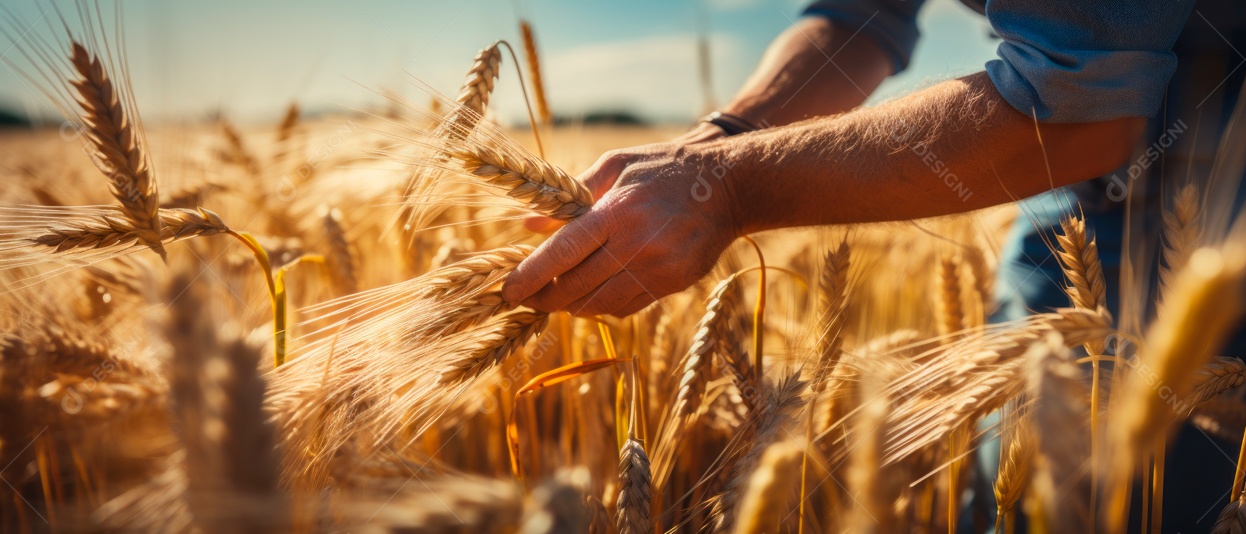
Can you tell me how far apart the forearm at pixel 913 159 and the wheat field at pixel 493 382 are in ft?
0.37

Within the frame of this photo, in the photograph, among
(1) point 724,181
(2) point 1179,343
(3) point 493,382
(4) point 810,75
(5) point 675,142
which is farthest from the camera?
(4) point 810,75

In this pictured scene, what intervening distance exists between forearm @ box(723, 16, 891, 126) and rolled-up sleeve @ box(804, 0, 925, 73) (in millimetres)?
24

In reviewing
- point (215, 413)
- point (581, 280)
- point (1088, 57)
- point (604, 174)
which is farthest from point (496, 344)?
point (1088, 57)

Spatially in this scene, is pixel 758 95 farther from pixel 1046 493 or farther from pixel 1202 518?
pixel 1202 518

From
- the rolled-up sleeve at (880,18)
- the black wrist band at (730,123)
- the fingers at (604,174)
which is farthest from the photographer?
the rolled-up sleeve at (880,18)

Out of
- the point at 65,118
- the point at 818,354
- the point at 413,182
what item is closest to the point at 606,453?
the point at 818,354

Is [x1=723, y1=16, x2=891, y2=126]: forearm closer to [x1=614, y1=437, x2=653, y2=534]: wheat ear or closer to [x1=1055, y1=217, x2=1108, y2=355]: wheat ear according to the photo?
[x1=1055, y1=217, x2=1108, y2=355]: wheat ear

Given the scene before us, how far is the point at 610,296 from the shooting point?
108 cm

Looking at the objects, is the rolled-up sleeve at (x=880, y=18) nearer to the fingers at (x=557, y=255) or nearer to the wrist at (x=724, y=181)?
the wrist at (x=724, y=181)

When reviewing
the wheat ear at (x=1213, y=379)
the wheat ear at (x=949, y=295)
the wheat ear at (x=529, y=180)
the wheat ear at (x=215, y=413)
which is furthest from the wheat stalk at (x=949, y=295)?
the wheat ear at (x=215, y=413)

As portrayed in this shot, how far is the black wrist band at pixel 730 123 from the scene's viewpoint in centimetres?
149

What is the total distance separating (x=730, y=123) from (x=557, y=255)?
2.42ft

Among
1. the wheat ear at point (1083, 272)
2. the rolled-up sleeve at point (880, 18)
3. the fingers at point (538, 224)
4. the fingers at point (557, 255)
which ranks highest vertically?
the rolled-up sleeve at point (880, 18)

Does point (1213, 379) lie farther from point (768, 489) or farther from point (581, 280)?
point (581, 280)
